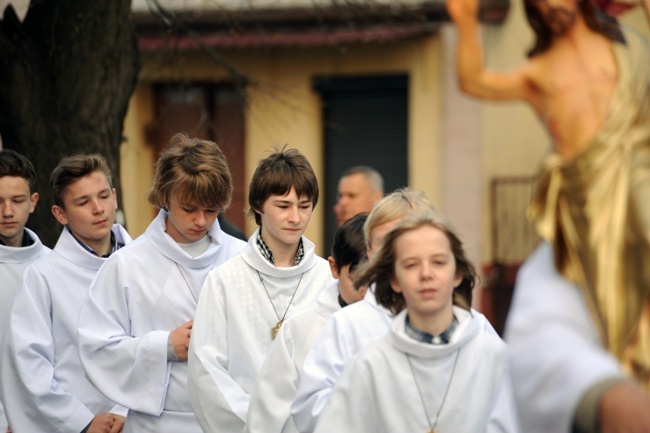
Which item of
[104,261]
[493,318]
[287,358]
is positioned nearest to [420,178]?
[493,318]

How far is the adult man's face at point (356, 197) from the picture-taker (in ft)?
33.0

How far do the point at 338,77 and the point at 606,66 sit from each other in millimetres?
13363

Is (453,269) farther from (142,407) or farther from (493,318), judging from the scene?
(493,318)

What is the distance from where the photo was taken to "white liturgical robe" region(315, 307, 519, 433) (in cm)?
502

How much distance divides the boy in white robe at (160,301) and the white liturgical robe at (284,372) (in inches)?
27.5

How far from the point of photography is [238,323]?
645 centimetres

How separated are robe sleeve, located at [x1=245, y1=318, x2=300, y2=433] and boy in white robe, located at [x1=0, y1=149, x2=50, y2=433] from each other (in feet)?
7.19

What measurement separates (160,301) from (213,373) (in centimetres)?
65

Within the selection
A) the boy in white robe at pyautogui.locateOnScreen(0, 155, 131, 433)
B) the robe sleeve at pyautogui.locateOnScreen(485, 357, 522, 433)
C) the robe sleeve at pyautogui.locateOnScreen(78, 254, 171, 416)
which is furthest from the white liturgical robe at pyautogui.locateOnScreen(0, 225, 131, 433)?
the robe sleeve at pyautogui.locateOnScreen(485, 357, 522, 433)

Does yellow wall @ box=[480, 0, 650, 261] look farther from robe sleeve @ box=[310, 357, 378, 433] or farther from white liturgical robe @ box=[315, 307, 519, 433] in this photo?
robe sleeve @ box=[310, 357, 378, 433]

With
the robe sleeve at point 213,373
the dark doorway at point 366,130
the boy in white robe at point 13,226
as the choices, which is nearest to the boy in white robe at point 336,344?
the robe sleeve at point 213,373

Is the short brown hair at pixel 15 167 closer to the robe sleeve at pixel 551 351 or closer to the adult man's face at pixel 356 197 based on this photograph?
the adult man's face at pixel 356 197

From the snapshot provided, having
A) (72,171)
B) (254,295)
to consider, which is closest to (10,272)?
(72,171)

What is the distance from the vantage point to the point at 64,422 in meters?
6.99
